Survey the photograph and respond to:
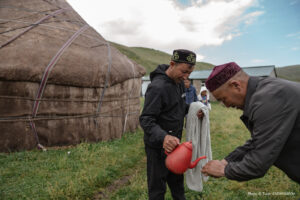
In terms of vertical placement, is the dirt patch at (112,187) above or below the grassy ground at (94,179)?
below

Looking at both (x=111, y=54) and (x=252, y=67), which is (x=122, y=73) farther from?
(x=252, y=67)

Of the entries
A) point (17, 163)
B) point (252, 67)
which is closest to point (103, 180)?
point (17, 163)

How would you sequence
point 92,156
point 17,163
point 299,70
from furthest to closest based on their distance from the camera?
1. point 299,70
2. point 92,156
3. point 17,163

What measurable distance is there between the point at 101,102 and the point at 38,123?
1706 millimetres

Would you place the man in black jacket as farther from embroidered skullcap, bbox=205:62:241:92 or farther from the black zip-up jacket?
embroidered skullcap, bbox=205:62:241:92

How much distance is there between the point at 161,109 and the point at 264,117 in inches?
45.3

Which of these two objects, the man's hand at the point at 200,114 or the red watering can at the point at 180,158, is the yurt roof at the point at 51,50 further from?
the red watering can at the point at 180,158

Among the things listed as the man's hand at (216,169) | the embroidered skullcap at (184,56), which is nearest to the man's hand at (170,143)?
the man's hand at (216,169)

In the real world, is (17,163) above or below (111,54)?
below

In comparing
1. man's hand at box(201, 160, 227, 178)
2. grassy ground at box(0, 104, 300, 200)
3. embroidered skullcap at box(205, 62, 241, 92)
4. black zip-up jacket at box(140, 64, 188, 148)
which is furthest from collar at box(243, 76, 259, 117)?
grassy ground at box(0, 104, 300, 200)

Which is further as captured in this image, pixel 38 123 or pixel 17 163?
pixel 38 123

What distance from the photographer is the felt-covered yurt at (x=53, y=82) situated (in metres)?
4.54

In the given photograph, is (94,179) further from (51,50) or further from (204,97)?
(204,97)

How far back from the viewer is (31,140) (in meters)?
4.75
